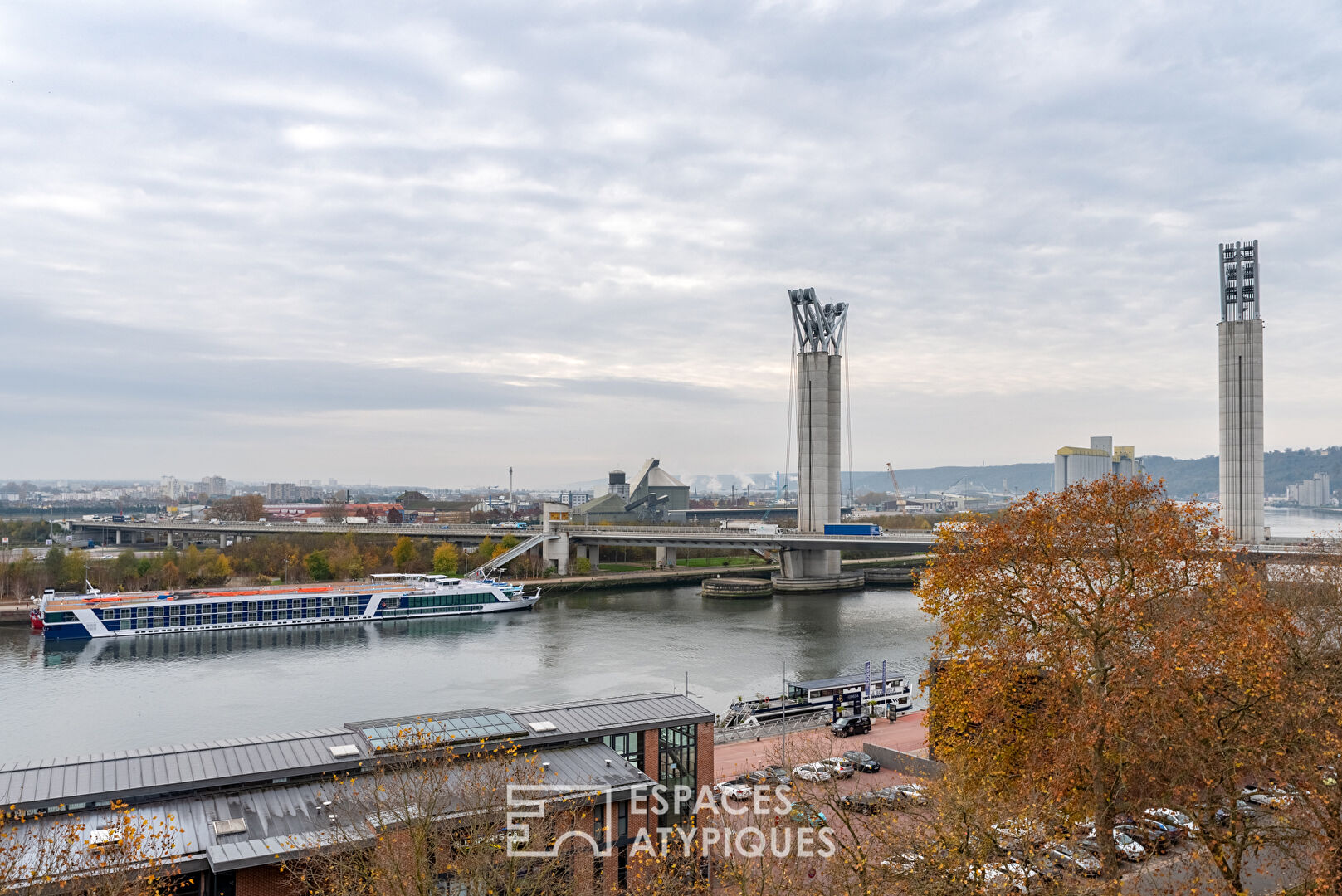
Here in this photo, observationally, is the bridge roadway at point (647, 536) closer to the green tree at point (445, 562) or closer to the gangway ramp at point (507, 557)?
the gangway ramp at point (507, 557)

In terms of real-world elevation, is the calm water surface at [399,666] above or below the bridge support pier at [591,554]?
below

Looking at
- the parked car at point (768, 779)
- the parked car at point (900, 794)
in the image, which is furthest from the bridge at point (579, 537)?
the parked car at point (768, 779)

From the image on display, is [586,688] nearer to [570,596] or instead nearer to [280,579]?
[570,596]

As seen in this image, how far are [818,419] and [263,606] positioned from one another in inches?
1205

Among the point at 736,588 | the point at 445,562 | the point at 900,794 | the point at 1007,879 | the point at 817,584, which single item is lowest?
the point at 817,584

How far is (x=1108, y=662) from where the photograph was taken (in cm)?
946

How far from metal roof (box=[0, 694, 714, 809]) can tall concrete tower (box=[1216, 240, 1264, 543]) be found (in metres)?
35.5

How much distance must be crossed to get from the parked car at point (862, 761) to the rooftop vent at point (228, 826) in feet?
33.2

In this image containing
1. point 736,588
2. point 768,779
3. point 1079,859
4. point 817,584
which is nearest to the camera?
point 1079,859

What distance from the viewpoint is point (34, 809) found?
8.50 metres

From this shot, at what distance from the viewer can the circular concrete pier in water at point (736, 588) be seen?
45303 millimetres

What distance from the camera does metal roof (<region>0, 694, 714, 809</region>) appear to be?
29.0ft

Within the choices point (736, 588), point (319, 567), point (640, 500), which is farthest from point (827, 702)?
point (640, 500)

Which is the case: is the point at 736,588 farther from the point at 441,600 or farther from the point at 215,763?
the point at 215,763
